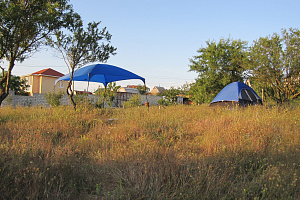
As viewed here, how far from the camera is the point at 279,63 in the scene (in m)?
13.4

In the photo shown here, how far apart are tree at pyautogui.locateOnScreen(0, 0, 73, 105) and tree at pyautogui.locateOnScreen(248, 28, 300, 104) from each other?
13.3m

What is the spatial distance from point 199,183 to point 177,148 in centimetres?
119

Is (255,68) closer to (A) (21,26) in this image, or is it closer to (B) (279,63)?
(B) (279,63)

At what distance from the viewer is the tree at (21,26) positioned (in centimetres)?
591

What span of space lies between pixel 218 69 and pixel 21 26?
55.6ft

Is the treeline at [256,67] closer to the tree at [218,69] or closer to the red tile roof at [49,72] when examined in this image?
the tree at [218,69]

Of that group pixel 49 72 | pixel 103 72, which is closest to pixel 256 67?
pixel 103 72

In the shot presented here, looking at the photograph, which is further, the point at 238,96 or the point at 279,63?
the point at 279,63

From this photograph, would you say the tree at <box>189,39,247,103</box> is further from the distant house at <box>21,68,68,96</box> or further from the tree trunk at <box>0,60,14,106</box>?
the distant house at <box>21,68,68,96</box>

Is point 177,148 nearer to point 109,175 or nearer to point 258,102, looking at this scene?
point 109,175

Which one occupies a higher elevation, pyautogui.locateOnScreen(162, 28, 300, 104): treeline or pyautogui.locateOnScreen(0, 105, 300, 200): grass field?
pyautogui.locateOnScreen(162, 28, 300, 104): treeline

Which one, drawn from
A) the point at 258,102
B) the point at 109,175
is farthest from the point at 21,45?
the point at 258,102

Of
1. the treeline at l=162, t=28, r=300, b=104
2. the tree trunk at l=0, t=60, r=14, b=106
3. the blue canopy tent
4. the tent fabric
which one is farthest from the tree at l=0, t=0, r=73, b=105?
the treeline at l=162, t=28, r=300, b=104

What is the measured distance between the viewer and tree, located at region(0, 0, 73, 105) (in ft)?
19.4
